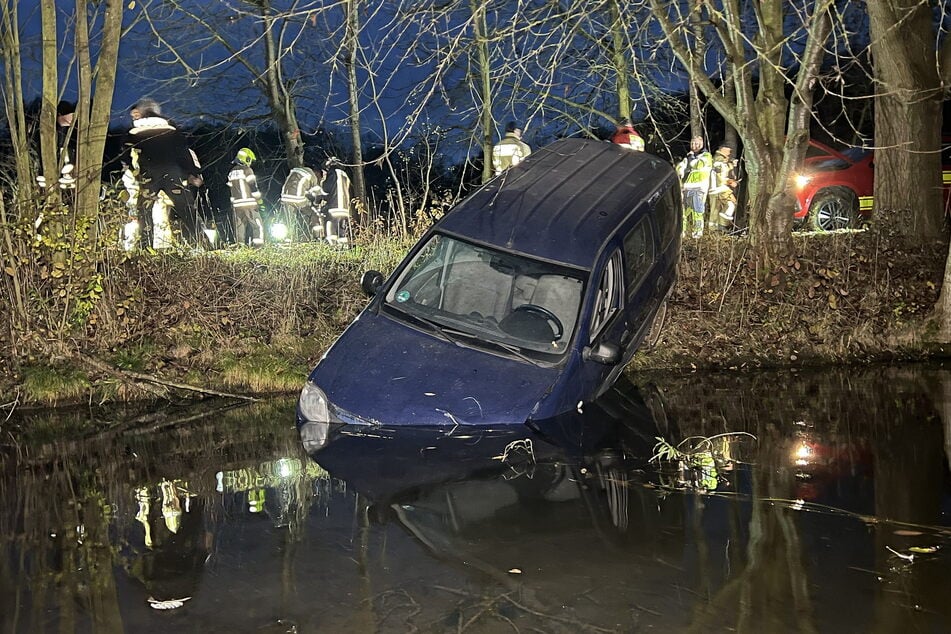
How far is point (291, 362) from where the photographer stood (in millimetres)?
9750

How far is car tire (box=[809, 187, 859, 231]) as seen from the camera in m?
16.2

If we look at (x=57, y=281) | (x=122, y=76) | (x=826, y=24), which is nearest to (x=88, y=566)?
(x=57, y=281)

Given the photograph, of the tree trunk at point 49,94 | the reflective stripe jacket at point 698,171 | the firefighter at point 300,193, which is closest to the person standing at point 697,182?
the reflective stripe jacket at point 698,171

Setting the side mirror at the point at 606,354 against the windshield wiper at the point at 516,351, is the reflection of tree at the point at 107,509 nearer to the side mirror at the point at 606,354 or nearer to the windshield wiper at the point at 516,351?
the windshield wiper at the point at 516,351

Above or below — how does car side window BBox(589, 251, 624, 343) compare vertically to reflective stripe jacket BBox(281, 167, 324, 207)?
below

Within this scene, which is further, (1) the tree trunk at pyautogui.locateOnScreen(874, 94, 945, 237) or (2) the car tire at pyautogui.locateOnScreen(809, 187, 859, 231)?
(2) the car tire at pyautogui.locateOnScreen(809, 187, 859, 231)

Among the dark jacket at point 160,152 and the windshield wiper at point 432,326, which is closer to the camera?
the windshield wiper at point 432,326

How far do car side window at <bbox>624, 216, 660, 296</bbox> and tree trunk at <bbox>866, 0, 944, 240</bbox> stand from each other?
4783 mm

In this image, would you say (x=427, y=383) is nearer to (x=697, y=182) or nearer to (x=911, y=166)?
(x=911, y=166)

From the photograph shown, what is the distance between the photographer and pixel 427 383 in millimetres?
7027

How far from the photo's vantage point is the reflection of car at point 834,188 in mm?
16062

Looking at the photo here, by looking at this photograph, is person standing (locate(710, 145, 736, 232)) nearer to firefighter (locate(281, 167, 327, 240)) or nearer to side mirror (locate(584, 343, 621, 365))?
firefighter (locate(281, 167, 327, 240))

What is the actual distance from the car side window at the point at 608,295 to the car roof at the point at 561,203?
0.63 ft

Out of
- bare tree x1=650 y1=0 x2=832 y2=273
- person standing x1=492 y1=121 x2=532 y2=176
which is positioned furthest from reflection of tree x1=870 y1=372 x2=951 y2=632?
person standing x1=492 y1=121 x2=532 y2=176
